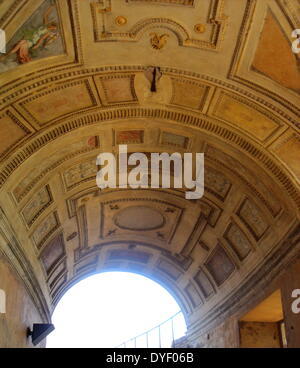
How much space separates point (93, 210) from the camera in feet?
42.8

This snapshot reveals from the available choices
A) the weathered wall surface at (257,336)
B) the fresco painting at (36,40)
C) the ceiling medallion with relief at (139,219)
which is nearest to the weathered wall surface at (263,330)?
the weathered wall surface at (257,336)

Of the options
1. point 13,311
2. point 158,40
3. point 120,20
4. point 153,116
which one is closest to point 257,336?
point 13,311

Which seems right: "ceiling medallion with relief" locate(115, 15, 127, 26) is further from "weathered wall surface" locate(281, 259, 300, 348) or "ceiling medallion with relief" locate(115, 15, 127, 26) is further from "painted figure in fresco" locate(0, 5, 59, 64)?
"weathered wall surface" locate(281, 259, 300, 348)

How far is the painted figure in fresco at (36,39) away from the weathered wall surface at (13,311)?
12.3 feet

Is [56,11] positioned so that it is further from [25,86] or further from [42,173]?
[42,173]

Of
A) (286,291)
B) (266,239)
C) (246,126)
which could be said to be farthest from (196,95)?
(286,291)

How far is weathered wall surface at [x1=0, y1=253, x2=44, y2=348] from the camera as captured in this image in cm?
885

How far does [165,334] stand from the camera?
21.2m

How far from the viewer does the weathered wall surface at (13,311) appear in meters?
8.85

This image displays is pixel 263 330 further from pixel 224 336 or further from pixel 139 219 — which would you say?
pixel 139 219

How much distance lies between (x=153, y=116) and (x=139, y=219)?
5525 mm

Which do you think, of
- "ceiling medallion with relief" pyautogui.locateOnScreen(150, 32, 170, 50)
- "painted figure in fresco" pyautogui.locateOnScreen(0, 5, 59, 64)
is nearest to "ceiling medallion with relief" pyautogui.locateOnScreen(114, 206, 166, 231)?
"ceiling medallion with relief" pyautogui.locateOnScreen(150, 32, 170, 50)

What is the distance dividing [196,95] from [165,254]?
836 cm

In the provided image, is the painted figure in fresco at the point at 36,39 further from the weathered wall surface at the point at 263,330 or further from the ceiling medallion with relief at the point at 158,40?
the weathered wall surface at the point at 263,330
